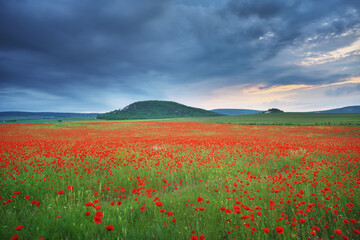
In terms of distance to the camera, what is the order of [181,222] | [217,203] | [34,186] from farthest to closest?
[34,186], [217,203], [181,222]

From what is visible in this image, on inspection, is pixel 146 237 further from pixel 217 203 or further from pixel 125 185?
pixel 125 185

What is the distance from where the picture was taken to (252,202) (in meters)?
4.48

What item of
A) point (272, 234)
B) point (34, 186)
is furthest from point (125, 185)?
point (272, 234)

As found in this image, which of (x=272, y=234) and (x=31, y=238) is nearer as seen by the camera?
(x=31, y=238)

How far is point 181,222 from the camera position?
3498 millimetres

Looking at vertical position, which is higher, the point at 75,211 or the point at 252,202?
the point at 75,211

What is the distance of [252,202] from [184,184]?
2.66 m

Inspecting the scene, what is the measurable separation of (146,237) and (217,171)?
4815mm

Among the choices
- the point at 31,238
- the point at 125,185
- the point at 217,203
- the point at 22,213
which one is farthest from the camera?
the point at 125,185

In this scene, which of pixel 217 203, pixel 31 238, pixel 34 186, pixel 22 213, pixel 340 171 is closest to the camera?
pixel 31 238

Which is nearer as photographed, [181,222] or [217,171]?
[181,222]

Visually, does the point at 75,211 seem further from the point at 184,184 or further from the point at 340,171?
the point at 340,171

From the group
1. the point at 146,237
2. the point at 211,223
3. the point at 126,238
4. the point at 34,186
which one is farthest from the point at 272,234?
the point at 34,186

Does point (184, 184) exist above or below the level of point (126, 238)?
below
